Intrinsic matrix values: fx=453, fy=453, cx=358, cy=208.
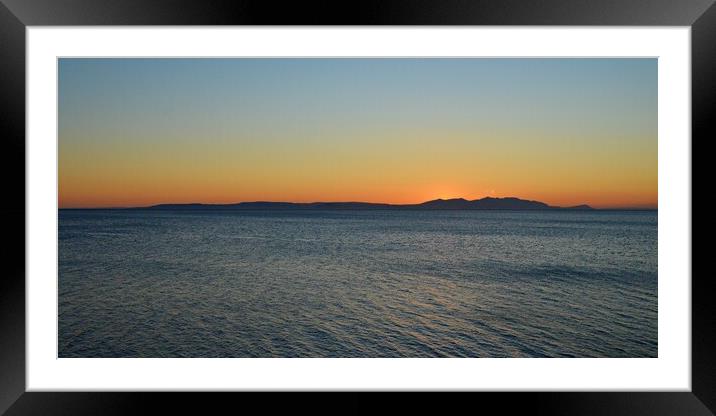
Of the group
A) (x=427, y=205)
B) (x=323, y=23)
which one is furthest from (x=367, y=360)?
(x=427, y=205)

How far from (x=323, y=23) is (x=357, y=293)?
10.9 m

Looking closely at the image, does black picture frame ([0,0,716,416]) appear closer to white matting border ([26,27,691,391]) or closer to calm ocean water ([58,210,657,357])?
white matting border ([26,27,691,391])

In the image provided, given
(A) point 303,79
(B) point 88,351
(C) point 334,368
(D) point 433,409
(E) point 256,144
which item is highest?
(A) point 303,79

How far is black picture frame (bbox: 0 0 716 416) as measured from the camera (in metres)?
1.22

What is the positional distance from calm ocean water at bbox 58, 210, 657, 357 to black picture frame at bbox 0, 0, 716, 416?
575cm

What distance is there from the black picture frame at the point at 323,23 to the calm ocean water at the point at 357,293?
5.75 meters

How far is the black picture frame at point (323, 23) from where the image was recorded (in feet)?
4.00

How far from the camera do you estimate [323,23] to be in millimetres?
1237

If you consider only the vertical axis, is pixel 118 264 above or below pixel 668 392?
below

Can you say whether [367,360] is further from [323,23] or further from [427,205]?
[427,205]

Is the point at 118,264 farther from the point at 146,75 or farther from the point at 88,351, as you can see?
the point at 146,75

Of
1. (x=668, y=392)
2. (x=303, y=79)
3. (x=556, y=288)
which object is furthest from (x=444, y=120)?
(x=668, y=392)

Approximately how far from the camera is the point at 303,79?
28.7 meters

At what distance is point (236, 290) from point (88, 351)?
541cm
